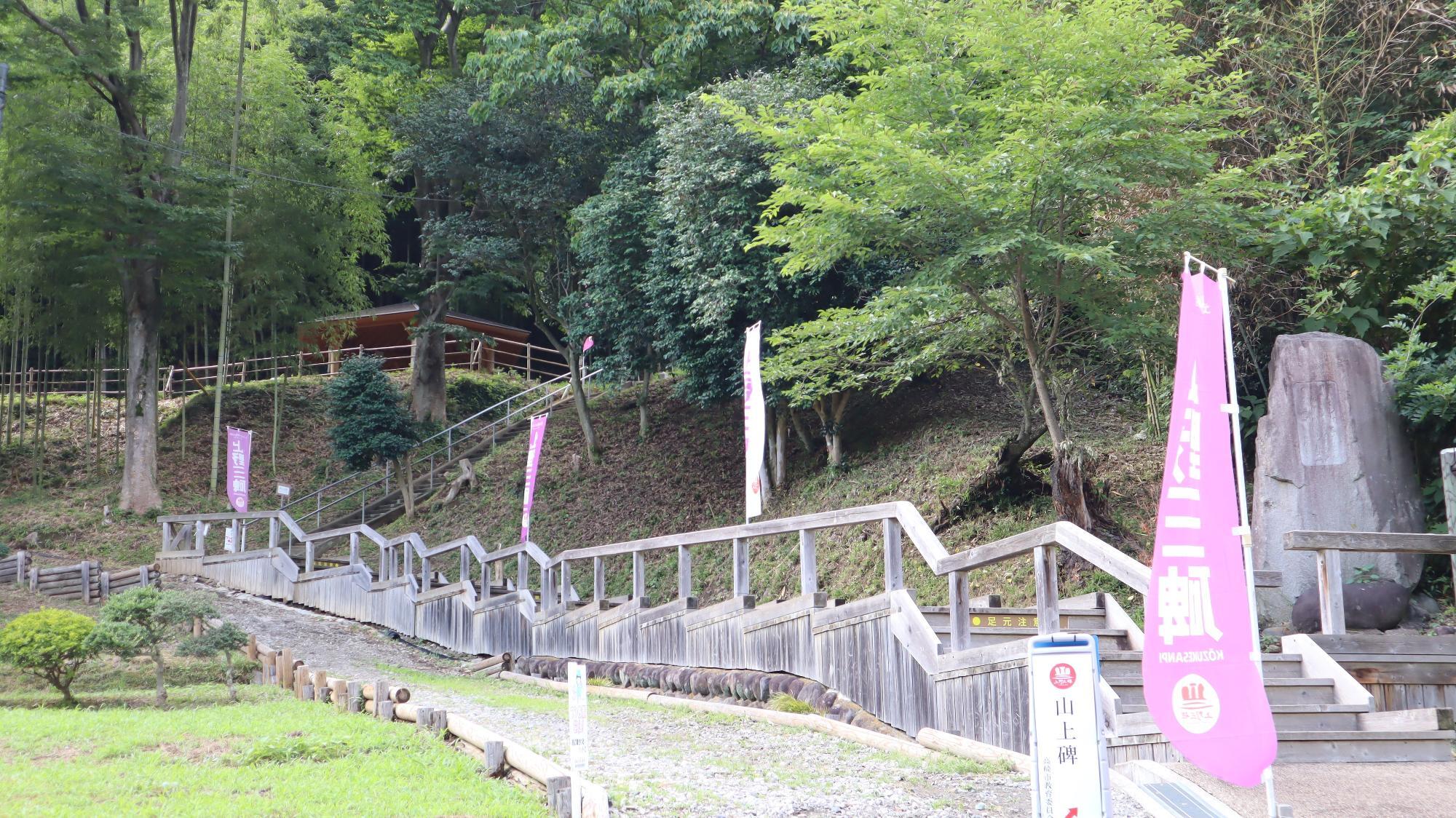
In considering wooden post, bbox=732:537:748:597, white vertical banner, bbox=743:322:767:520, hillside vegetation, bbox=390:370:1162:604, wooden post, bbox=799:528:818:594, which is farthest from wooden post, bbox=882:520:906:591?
hillside vegetation, bbox=390:370:1162:604

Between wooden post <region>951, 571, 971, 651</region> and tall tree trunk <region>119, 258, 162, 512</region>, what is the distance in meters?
22.4

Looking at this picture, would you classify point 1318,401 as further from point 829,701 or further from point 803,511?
point 803,511

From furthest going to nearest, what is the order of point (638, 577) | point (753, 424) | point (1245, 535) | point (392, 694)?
1. point (638, 577)
2. point (753, 424)
3. point (392, 694)
4. point (1245, 535)

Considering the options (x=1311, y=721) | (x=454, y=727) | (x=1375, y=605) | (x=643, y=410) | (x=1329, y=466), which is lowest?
(x=454, y=727)

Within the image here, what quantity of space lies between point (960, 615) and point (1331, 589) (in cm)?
247

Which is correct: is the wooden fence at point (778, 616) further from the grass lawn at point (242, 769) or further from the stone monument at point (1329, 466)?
the grass lawn at point (242, 769)

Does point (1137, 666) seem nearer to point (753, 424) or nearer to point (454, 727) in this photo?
point (753, 424)

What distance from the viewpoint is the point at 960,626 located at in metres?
6.98

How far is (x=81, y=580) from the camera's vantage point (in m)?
18.7

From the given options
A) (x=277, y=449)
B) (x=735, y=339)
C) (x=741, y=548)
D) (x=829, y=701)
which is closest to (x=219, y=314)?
(x=277, y=449)

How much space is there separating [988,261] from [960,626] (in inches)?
175

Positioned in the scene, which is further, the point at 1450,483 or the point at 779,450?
the point at 779,450

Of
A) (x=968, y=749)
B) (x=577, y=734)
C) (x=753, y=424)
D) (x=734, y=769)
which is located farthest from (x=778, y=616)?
(x=577, y=734)

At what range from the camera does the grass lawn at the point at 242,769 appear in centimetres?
558
